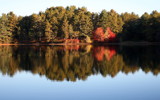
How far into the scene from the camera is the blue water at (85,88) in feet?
29.2

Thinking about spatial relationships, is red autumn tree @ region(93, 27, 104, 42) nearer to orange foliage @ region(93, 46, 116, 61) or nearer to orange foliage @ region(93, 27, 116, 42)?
orange foliage @ region(93, 27, 116, 42)

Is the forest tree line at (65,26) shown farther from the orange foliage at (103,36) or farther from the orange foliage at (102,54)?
the orange foliage at (102,54)

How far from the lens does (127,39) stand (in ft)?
200

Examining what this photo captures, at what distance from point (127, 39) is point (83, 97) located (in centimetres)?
5389

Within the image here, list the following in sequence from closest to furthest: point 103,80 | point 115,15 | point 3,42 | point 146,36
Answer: point 103,80 → point 146,36 → point 3,42 → point 115,15

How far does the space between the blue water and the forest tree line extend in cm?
4895

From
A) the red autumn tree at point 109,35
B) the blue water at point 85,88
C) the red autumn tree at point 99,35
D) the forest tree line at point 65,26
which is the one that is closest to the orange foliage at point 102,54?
the blue water at point 85,88

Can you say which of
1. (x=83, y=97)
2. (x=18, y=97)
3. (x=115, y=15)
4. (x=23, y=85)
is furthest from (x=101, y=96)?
(x=115, y=15)

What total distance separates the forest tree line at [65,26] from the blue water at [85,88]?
48947 mm

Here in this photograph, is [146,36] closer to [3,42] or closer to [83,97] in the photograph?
[3,42]

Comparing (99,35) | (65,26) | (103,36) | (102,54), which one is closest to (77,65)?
(102,54)

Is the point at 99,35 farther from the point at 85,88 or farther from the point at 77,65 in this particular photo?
the point at 85,88

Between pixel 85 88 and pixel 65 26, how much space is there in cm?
5438

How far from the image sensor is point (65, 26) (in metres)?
63.8
